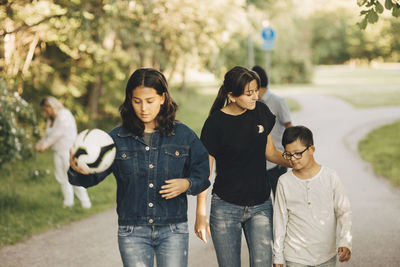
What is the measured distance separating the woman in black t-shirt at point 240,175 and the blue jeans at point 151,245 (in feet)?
1.97

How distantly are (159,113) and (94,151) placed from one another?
1.52 ft

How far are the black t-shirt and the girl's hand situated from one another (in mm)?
599

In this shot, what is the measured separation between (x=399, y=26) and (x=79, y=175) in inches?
931

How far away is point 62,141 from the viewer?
26.1ft

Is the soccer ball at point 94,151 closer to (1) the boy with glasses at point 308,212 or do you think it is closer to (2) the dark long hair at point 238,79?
(2) the dark long hair at point 238,79

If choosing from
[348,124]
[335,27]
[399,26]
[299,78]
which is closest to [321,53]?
[335,27]

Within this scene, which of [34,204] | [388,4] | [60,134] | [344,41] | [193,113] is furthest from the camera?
[344,41]

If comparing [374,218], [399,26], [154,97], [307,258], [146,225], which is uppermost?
[399,26]

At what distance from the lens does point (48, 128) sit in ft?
26.8

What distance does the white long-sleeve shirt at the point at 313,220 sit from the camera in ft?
11.3

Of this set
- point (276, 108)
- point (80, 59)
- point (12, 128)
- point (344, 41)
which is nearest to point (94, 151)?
point (276, 108)

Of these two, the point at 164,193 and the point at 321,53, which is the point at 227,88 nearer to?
the point at 164,193

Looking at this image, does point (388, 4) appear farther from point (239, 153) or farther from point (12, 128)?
point (12, 128)

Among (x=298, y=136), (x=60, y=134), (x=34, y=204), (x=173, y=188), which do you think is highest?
(x=298, y=136)
